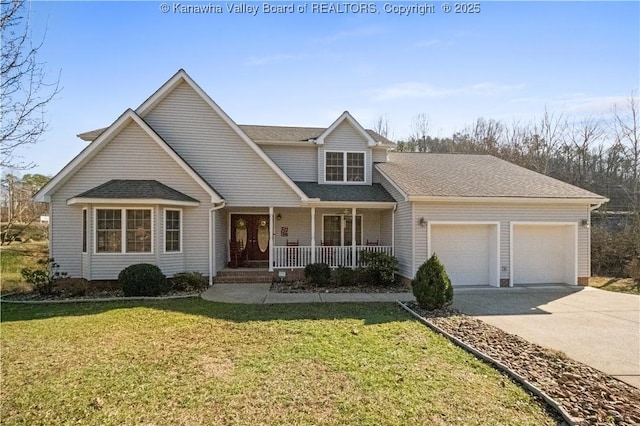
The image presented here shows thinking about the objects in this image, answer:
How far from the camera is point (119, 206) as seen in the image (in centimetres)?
1205

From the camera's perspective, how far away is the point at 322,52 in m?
11.0

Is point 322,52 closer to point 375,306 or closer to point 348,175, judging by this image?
point 348,175

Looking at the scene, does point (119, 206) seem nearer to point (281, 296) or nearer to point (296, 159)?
point (281, 296)

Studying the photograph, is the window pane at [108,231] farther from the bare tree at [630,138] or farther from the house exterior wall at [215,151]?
the bare tree at [630,138]

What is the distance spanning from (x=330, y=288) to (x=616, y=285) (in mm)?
11716

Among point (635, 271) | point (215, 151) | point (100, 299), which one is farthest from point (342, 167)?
point (635, 271)

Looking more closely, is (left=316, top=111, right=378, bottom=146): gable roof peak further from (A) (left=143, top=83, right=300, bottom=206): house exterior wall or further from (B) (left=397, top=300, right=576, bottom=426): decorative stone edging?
(B) (left=397, top=300, right=576, bottom=426): decorative stone edging

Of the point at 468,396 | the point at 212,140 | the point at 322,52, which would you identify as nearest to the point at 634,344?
the point at 468,396

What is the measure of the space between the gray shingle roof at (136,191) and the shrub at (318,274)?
15.8 ft

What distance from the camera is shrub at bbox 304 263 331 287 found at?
42.3ft

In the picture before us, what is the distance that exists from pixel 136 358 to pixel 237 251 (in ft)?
34.1

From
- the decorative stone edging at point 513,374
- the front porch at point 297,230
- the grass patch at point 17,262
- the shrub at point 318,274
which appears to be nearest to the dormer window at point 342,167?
the front porch at point 297,230

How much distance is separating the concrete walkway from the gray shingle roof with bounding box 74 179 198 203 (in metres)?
3.47

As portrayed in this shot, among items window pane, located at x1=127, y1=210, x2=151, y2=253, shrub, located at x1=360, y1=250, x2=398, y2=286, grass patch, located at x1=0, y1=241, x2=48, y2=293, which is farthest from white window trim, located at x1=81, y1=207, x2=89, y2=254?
shrub, located at x1=360, y1=250, x2=398, y2=286
